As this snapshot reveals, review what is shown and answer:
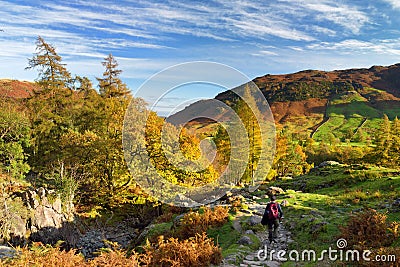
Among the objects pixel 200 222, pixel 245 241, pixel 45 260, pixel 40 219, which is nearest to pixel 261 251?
pixel 245 241

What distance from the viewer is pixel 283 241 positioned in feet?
38.1

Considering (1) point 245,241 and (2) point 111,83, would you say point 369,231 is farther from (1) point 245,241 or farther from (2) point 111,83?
(2) point 111,83

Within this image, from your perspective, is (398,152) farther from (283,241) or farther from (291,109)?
(291,109)

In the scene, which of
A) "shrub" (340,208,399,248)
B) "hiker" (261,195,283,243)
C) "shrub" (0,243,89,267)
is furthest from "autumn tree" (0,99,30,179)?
"shrub" (340,208,399,248)

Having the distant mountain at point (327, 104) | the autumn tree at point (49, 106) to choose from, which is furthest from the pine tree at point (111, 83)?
the distant mountain at point (327, 104)

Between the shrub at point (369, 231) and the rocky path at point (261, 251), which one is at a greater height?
the shrub at point (369, 231)

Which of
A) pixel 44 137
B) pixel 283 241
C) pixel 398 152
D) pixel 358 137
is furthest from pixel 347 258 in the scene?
pixel 358 137

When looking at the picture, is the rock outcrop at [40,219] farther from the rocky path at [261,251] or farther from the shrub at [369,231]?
the shrub at [369,231]

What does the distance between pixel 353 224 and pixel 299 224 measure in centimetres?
279

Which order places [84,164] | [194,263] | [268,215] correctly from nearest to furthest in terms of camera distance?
1. [194,263]
2. [268,215]
3. [84,164]

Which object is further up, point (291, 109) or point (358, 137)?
point (291, 109)

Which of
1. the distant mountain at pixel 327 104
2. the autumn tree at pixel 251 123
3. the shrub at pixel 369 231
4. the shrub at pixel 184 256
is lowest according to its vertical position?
the shrub at pixel 184 256

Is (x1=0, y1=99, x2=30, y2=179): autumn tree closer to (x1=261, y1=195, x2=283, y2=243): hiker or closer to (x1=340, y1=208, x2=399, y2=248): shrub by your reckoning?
(x1=261, y1=195, x2=283, y2=243): hiker

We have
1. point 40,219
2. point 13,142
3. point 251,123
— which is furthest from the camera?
point 251,123
